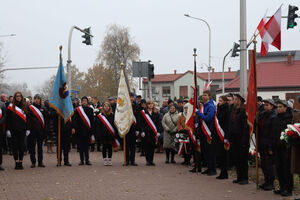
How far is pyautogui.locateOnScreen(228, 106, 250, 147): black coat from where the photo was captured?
9.56 m

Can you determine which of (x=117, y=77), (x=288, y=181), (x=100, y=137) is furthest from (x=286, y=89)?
(x=288, y=181)

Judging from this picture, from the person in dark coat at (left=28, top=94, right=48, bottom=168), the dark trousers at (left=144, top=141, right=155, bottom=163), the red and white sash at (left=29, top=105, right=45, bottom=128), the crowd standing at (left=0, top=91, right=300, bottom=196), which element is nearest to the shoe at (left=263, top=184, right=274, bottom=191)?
the crowd standing at (left=0, top=91, right=300, bottom=196)

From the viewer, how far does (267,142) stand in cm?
882

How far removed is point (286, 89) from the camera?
5103 centimetres

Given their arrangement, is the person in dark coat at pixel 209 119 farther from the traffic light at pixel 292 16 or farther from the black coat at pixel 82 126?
the traffic light at pixel 292 16

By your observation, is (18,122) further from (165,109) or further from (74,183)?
(165,109)

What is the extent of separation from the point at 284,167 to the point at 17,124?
24.3 ft

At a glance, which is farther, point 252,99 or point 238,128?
point 238,128

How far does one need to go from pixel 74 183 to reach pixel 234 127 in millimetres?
3828

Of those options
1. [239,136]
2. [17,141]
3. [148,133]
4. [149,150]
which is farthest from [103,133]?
[239,136]

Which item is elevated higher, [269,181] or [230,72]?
[230,72]

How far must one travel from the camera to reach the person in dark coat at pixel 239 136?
31.9 ft

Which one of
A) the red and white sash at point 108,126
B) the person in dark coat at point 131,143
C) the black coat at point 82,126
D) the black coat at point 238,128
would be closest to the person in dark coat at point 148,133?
the person in dark coat at point 131,143

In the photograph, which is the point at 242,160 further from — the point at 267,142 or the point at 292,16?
the point at 292,16
